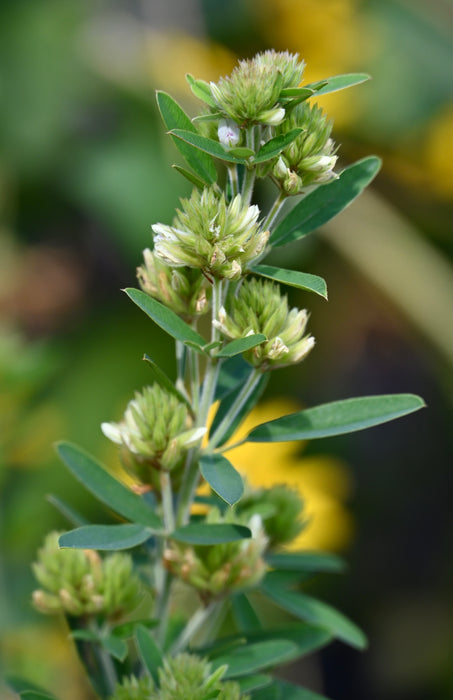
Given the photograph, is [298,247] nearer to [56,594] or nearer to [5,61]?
[5,61]

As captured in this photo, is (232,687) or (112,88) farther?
(112,88)

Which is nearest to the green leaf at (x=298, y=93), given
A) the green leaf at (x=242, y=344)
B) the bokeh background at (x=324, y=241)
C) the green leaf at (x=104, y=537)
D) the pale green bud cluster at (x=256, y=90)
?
the pale green bud cluster at (x=256, y=90)

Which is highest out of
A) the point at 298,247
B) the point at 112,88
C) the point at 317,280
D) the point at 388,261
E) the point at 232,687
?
the point at 112,88

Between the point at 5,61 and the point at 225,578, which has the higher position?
the point at 5,61

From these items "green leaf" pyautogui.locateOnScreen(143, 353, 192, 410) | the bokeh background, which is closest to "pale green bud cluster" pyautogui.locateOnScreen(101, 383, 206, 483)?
"green leaf" pyautogui.locateOnScreen(143, 353, 192, 410)

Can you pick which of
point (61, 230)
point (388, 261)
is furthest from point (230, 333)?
point (61, 230)

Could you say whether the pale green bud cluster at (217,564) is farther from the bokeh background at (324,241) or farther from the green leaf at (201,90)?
the bokeh background at (324,241)
